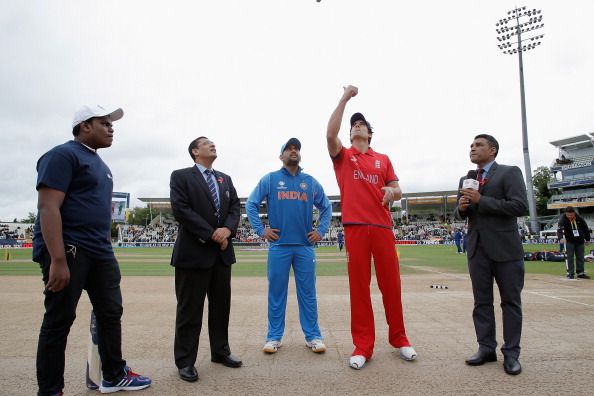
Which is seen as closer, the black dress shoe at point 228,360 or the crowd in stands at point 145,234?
the black dress shoe at point 228,360

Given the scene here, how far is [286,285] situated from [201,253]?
1214 mm

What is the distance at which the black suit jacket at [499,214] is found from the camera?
12.6ft

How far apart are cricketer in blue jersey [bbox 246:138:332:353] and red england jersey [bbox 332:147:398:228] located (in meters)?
0.62

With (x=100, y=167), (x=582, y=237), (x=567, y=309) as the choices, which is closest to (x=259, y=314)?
(x=100, y=167)

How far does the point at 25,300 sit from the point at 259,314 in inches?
192

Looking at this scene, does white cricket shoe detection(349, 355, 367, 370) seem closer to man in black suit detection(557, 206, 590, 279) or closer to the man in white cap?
the man in white cap

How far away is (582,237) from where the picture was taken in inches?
424

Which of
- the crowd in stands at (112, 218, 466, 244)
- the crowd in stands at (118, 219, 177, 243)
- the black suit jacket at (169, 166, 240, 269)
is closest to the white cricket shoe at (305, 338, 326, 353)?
the black suit jacket at (169, 166, 240, 269)

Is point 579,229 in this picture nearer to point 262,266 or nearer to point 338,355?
point 338,355

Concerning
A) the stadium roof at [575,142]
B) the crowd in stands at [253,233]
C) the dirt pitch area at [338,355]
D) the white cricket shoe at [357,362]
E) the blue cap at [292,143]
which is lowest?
the crowd in stands at [253,233]

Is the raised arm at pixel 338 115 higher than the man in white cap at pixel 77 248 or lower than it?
higher

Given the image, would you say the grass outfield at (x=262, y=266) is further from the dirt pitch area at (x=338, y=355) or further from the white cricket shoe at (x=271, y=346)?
the white cricket shoe at (x=271, y=346)

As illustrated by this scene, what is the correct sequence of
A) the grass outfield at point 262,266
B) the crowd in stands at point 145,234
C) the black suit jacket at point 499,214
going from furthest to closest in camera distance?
the crowd in stands at point 145,234
the grass outfield at point 262,266
the black suit jacket at point 499,214

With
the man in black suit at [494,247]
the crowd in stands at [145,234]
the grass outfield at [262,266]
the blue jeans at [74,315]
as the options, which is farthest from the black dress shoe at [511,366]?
the crowd in stands at [145,234]
